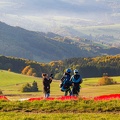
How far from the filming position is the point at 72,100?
22.0 meters

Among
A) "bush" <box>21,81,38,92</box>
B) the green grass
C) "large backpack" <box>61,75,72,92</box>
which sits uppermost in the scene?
"large backpack" <box>61,75,72,92</box>

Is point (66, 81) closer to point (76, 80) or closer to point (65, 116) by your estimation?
point (76, 80)

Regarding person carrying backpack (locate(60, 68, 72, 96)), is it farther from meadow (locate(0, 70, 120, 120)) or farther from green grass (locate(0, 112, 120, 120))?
green grass (locate(0, 112, 120, 120))

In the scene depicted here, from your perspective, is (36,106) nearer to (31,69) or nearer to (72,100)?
(72,100)

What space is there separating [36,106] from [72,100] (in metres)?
2.57

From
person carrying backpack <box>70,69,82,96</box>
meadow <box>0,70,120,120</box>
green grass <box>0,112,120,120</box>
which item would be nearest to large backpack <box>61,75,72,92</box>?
person carrying backpack <box>70,69,82,96</box>

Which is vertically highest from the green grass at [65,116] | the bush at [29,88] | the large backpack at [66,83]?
the large backpack at [66,83]

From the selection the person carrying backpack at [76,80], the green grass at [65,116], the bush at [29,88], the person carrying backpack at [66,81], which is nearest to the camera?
the green grass at [65,116]

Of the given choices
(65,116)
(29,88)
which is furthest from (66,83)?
(29,88)

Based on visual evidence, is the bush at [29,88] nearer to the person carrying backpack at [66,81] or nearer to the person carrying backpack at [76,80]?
the person carrying backpack at [66,81]

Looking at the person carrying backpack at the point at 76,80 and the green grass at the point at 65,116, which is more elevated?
the person carrying backpack at the point at 76,80

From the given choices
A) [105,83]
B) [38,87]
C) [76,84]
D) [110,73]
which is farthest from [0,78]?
[76,84]

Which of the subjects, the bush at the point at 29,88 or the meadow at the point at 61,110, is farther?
the bush at the point at 29,88

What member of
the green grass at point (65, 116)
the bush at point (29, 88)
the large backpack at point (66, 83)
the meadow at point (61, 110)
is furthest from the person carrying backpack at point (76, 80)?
the bush at point (29, 88)
